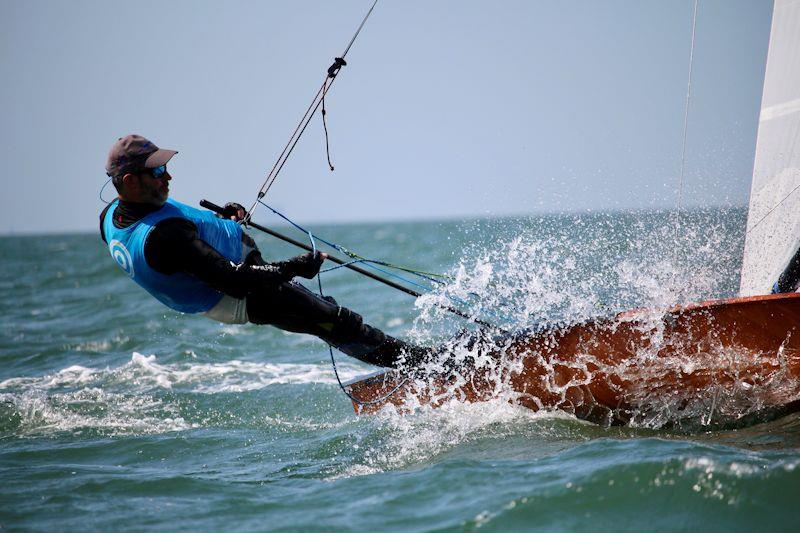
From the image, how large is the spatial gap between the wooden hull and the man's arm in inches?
46.3

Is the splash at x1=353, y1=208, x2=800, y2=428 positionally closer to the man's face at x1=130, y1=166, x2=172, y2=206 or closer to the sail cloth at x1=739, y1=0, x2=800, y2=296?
the sail cloth at x1=739, y1=0, x2=800, y2=296

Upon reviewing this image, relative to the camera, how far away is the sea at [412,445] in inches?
113

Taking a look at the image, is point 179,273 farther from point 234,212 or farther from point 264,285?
point 234,212

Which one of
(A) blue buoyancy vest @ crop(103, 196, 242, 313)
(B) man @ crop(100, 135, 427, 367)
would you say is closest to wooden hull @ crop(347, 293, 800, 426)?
(B) man @ crop(100, 135, 427, 367)

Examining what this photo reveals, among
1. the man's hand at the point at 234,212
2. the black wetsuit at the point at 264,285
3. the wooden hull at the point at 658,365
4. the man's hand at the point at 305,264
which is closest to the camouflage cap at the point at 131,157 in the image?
the black wetsuit at the point at 264,285

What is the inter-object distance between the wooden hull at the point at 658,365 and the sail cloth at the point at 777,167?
36.0 inches

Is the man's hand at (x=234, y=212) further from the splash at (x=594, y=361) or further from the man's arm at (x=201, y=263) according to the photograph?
the splash at (x=594, y=361)

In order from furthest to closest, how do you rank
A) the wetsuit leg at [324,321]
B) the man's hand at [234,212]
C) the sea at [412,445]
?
the man's hand at [234,212] < the wetsuit leg at [324,321] < the sea at [412,445]

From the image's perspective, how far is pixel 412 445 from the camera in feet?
12.6

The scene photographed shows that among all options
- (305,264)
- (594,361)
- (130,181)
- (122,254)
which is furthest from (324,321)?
(594,361)

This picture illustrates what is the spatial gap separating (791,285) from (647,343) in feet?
3.93

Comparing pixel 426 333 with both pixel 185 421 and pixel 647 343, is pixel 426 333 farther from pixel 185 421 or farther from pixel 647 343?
pixel 647 343

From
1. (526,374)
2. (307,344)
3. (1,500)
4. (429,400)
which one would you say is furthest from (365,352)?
(307,344)

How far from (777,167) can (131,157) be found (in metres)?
3.38
